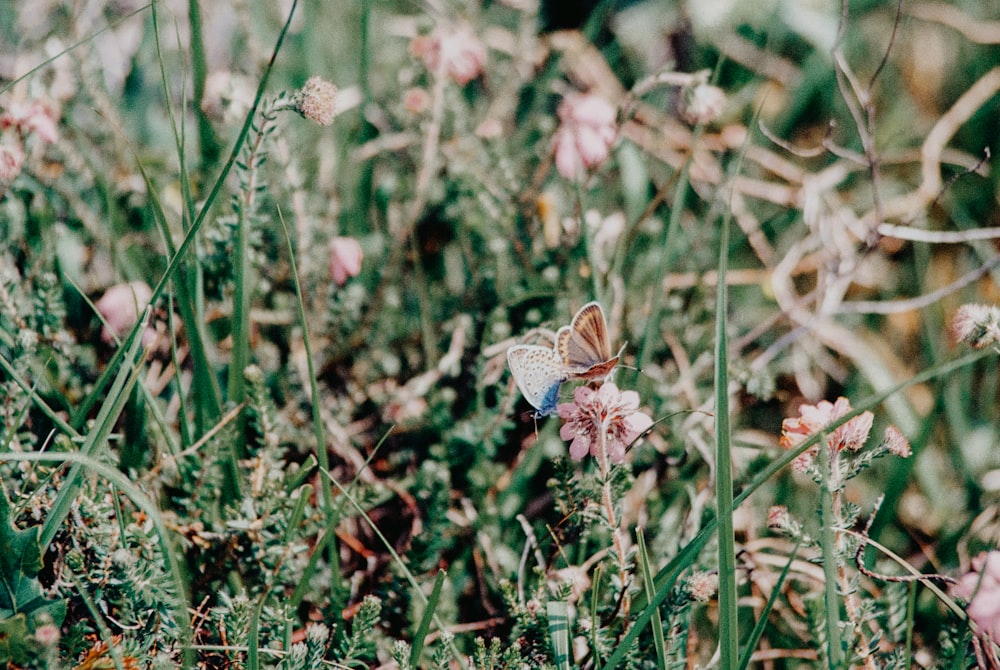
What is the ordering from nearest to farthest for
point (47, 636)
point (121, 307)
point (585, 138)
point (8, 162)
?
point (47, 636)
point (8, 162)
point (121, 307)
point (585, 138)

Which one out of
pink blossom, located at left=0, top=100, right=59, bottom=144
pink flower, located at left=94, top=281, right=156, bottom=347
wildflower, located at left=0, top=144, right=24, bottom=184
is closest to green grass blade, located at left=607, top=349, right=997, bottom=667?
pink flower, located at left=94, top=281, right=156, bottom=347

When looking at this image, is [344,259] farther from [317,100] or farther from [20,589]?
[20,589]

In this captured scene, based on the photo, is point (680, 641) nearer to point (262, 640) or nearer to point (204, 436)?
point (262, 640)

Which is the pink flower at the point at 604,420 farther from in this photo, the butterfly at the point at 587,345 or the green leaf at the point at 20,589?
the green leaf at the point at 20,589

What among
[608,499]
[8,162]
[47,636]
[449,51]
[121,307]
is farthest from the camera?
[449,51]

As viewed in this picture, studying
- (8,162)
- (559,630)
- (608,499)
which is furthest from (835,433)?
(8,162)

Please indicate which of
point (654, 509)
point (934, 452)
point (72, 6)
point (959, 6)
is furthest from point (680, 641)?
point (959, 6)

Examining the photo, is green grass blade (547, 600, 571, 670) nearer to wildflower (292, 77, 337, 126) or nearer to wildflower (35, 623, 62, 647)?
wildflower (35, 623, 62, 647)
